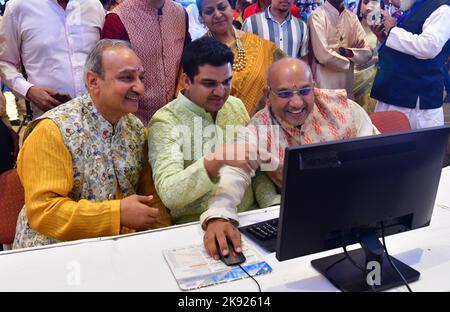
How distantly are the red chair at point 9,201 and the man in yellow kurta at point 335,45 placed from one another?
7.12 feet

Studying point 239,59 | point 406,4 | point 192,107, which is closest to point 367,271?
point 192,107

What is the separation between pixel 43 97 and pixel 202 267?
138cm

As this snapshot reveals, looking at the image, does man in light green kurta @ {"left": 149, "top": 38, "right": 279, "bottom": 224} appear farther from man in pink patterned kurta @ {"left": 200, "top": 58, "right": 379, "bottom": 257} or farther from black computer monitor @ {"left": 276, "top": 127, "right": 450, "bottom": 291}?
black computer monitor @ {"left": 276, "top": 127, "right": 450, "bottom": 291}

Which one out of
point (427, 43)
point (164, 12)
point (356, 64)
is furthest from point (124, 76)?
point (356, 64)

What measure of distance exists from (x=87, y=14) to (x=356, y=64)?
6.69 ft

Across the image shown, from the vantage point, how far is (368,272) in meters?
1.22

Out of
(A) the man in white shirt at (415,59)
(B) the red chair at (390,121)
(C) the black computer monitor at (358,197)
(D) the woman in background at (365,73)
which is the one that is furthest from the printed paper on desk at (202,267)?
(D) the woman in background at (365,73)

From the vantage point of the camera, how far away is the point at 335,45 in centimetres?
325

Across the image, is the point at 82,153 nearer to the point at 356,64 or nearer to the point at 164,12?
the point at 164,12

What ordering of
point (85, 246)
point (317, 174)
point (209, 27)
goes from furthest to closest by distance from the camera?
point (209, 27) < point (85, 246) < point (317, 174)

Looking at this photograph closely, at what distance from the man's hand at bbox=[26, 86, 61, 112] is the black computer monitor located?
1536mm

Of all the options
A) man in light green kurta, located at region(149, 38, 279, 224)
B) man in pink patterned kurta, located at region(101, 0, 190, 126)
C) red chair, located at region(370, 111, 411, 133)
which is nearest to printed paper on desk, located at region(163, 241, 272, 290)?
man in light green kurta, located at region(149, 38, 279, 224)

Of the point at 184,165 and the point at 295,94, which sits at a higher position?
the point at 295,94

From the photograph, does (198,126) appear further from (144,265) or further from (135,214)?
(144,265)
